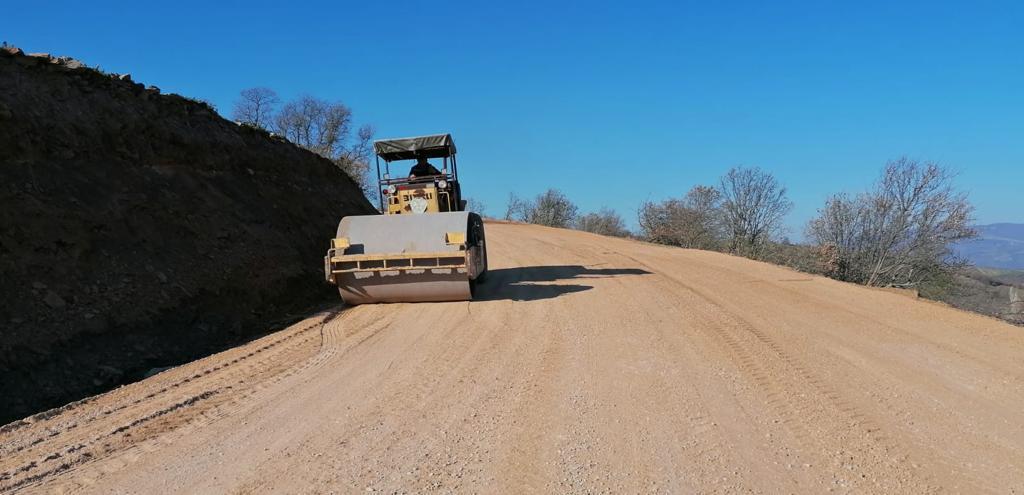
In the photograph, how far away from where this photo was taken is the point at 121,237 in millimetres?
8164

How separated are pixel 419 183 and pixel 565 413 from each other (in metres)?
8.01

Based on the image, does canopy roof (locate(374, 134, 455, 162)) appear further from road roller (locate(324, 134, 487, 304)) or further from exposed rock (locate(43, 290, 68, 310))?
exposed rock (locate(43, 290, 68, 310))

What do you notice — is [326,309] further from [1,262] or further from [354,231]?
[1,262]

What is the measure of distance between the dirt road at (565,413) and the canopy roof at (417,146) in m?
5.23

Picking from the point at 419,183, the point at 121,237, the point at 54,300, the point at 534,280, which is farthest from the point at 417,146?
the point at 54,300

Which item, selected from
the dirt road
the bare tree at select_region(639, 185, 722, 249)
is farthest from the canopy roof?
the bare tree at select_region(639, 185, 722, 249)

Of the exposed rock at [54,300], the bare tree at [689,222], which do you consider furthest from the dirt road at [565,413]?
the bare tree at [689,222]

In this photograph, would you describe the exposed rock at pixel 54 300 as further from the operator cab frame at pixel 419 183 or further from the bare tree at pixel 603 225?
the bare tree at pixel 603 225

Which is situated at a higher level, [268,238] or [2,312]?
[268,238]

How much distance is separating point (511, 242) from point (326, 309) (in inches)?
574

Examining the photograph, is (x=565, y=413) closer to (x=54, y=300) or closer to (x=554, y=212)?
(x=54, y=300)

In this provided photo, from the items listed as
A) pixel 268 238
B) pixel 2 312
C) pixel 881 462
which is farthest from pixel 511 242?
pixel 881 462

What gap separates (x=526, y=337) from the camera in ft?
23.2

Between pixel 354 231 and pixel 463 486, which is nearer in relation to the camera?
pixel 463 486
